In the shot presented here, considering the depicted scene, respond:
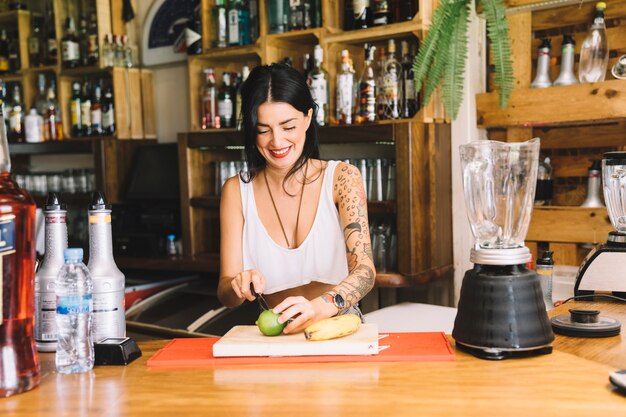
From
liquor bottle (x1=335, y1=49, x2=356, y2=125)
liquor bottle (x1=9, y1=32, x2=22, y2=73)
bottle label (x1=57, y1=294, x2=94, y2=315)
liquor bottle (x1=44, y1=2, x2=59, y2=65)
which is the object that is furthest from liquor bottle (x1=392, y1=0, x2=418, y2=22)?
liquor bottle (x1=9, y1=32, x2=22, y2=73)

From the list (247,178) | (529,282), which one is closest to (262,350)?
(529,282)

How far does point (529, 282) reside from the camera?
1.41 meters

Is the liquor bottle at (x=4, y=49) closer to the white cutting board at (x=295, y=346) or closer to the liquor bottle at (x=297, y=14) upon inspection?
the liquor bottle at (x=297, y=14)

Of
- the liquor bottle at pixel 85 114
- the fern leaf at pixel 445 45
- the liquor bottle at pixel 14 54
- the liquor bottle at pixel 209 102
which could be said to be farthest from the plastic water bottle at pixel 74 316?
the liquor bottle at pixel 14 54

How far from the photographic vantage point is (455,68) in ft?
9.33

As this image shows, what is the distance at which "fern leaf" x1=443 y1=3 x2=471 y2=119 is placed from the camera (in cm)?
280

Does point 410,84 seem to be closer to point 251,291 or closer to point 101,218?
point 251,291

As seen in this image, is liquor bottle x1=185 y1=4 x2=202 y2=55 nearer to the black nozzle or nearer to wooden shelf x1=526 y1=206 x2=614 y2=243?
wooden shelf x1=526 y1=206 x2=614 y2=243

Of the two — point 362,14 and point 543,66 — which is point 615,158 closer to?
point 543,66

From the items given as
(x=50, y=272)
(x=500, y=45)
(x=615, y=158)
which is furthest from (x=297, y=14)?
(x=50, y=272)

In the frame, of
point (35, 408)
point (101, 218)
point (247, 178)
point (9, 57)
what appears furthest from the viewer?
point (9, 57)

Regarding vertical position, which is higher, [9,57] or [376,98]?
[9,57]

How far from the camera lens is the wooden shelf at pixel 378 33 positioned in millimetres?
2982

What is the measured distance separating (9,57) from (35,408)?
414 cm
